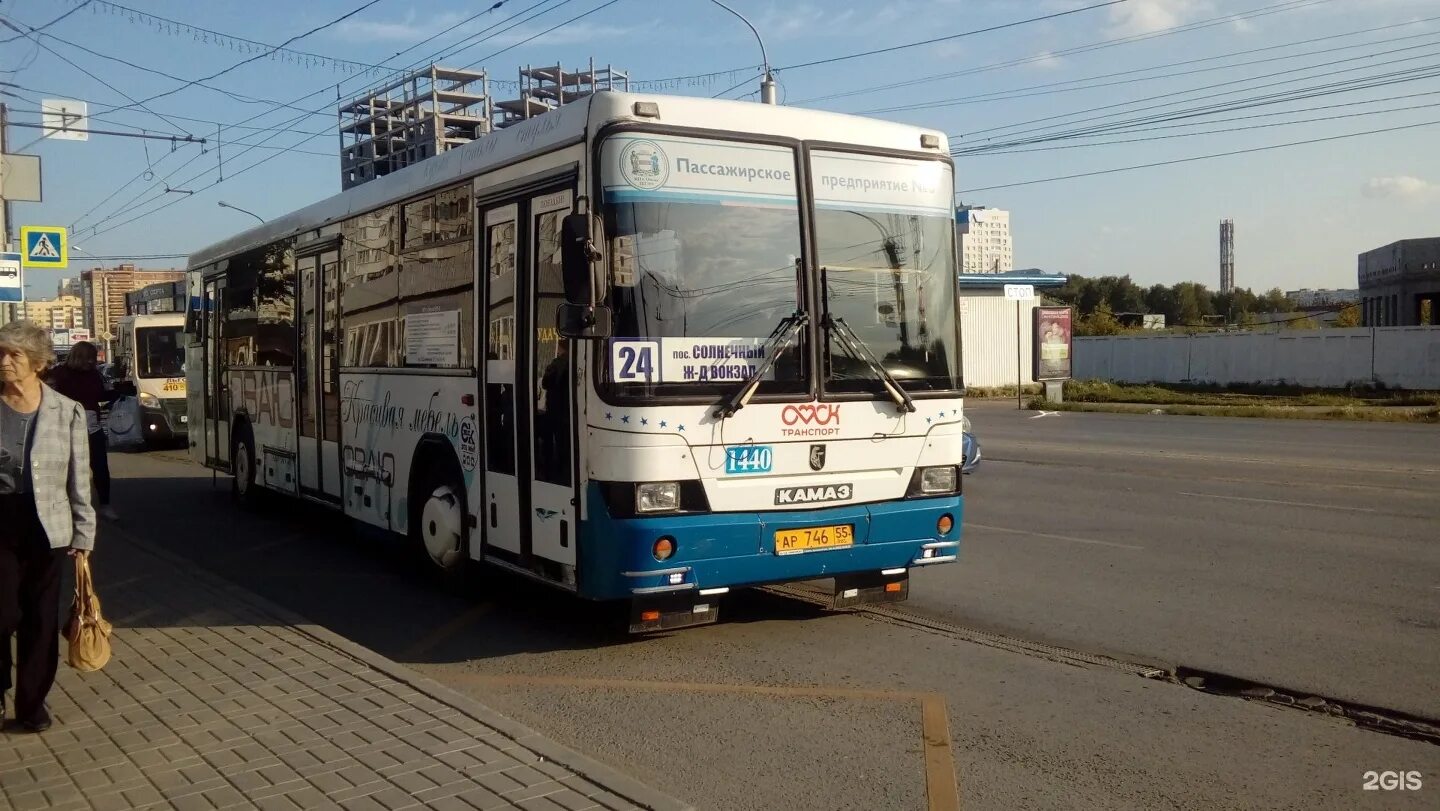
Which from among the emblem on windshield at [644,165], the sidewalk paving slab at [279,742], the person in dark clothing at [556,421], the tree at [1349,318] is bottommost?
the sidewalk paving slab at [279,742]

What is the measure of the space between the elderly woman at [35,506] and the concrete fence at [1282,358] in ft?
138

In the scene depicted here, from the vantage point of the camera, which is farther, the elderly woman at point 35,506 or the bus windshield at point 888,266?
the bus windshield at point 888,266

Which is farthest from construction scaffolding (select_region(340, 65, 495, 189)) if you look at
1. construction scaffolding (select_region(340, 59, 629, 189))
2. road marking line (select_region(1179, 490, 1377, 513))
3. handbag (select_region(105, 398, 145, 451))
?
road marking line (select_region(1179, 490, 1377, 513))

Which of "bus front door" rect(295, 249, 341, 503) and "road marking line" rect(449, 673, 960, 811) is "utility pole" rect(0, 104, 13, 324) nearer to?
"bus front door" rect(295, 249, 341, 503)

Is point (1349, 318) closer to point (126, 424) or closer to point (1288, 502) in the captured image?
point (1288, 502)

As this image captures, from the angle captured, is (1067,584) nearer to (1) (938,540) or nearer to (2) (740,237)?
(1) (938,540)

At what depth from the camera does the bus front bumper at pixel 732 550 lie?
692 centimetres

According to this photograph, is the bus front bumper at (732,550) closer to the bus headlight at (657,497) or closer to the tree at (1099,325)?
the bus headlight at (657,497)

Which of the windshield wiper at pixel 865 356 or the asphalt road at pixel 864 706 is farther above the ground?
the windshield wiper at pixel 865 356

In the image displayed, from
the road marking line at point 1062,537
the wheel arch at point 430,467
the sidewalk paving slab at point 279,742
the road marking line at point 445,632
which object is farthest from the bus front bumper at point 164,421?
the sidewalk paving slab at point 279,742

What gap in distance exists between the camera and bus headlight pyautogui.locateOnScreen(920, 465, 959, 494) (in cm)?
787

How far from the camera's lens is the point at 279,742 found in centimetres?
562

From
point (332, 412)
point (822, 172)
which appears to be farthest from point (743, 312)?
point (332, 412)

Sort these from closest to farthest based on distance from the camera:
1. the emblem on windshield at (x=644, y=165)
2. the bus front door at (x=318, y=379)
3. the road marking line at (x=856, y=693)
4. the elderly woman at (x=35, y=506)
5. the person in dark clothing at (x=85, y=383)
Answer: the road marking line at (x=856, y=693) < the elderly woman at (x=35, y=506) < the emblem on windshield at (x=644, y=165) < the bus front door at (x=318, y=379) < the person in dark clothing at (x=85, y=383)
